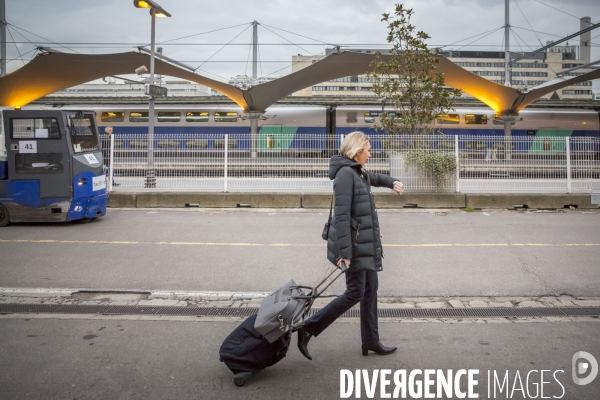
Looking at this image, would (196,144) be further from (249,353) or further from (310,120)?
(310,120)

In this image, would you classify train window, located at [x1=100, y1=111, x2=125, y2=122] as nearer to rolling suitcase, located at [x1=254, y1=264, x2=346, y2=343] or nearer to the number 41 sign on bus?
the number 41 sign on bus

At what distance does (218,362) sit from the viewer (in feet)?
13.8

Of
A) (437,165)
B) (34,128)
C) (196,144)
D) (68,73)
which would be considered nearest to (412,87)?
(437,165)

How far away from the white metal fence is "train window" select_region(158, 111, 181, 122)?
535 inches

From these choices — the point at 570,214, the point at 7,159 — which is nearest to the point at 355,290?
the point at 7,159

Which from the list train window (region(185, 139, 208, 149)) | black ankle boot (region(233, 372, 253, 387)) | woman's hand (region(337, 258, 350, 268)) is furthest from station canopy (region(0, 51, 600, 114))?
black ankle boot (region(233, 372, 253, 387))

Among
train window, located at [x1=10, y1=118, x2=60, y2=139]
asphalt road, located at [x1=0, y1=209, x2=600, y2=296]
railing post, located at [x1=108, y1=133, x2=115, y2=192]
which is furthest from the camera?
railing post, located at [x1=108, y1=133, x2=115, y2=192]

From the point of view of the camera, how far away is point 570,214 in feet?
41.3

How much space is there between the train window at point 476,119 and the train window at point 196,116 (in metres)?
14.0

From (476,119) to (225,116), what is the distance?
1360 centimetres

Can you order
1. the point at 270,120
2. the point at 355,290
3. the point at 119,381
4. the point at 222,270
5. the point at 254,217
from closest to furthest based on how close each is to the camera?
1. the point at 119,381
2. the point at 355,290
3. the point at 222,270
4. the point at 254,217
5. the point at 270,120

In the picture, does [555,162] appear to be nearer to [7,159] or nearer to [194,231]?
[194,231]

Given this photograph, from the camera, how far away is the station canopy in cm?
2250

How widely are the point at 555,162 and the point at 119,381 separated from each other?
1295cm
